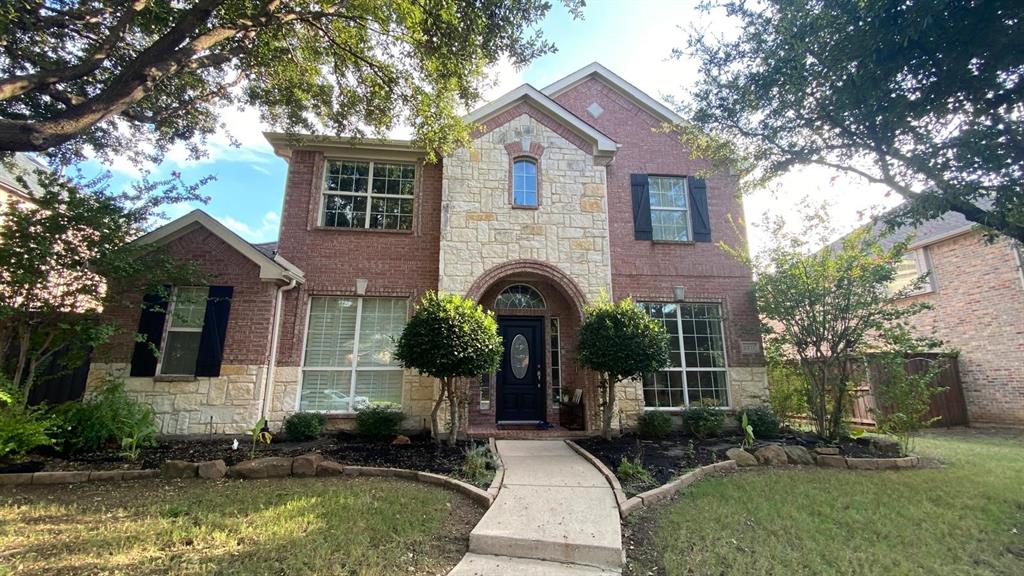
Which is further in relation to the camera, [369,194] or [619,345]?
[369,194]

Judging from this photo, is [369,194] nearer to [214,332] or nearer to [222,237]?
[222,237]

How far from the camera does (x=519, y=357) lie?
9164 millimetres

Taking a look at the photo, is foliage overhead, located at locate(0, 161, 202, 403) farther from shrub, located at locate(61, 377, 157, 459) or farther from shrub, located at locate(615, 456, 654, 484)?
shrub, located at locate(615, 456, 654, 484)

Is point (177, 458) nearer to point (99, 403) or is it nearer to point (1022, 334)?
point (99, 403)

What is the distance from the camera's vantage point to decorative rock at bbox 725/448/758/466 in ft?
20.6

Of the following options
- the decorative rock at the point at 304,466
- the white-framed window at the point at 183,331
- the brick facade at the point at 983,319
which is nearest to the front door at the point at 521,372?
the decorative rock at the point at 304,466

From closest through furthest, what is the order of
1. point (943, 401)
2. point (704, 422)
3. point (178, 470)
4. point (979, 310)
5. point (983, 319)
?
1. point (178, 470)
2. point (704, 422)
3. point (943, 401)
4. point (983, 319)
5. point (979, 310)

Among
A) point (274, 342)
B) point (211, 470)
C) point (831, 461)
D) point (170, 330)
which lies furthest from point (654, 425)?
point (170, 330)

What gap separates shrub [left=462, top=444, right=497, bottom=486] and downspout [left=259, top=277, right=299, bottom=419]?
422 cm

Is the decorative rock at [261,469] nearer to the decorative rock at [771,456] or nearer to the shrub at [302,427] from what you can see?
the shrub at [302,427]

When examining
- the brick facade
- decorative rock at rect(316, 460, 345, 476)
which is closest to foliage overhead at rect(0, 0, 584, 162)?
decorative rock at rect(316, 460, 345, 476)

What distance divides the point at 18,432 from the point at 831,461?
10.9m

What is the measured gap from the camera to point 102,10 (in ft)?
19.3

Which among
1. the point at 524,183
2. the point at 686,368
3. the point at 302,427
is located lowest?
the point at 302,427
